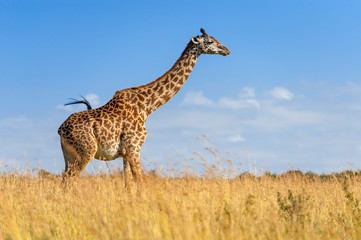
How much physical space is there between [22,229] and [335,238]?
4861 mm

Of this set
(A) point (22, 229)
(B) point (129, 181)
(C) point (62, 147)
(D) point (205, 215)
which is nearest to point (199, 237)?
(D) point (205, 215)


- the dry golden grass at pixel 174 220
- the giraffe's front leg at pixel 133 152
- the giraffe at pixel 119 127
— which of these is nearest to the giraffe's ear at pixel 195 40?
the giraffe at pixel 119 127

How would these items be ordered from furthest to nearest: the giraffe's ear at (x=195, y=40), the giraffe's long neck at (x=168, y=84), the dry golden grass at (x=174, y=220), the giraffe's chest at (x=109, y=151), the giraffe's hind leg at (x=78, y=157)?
the giraffe's ear at (x=195, y=40)
the giraffe's long neck at (x=168, y=84)
the giraffe's chest at (x=109, y=151)
the giraffe's hind leg at (x=78, y=157)
the dry golden grass at (x=174, y=220)

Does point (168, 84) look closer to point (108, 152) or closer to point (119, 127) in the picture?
point (119, 127)

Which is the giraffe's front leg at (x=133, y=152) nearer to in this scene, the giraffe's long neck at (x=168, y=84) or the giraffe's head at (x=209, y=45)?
the giraffe's long neck at (x=168, y=84)

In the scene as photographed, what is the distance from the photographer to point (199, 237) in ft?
16.2

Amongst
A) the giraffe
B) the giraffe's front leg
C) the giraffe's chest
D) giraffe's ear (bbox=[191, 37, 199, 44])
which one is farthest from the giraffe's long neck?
the giraffe's chest

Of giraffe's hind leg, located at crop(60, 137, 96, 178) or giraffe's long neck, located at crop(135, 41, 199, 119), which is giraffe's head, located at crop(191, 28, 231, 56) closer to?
giraffe's long neck, located at crop(135, 41, 199, 119)

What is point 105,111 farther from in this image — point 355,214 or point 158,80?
point 355,214

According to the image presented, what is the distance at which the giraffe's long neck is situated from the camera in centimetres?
1154

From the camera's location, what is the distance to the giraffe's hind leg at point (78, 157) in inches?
411

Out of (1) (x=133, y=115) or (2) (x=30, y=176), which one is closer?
(1) (x=133, y=115)

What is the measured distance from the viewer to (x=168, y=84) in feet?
39.0

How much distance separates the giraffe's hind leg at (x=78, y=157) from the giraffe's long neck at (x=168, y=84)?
183 centimetres
